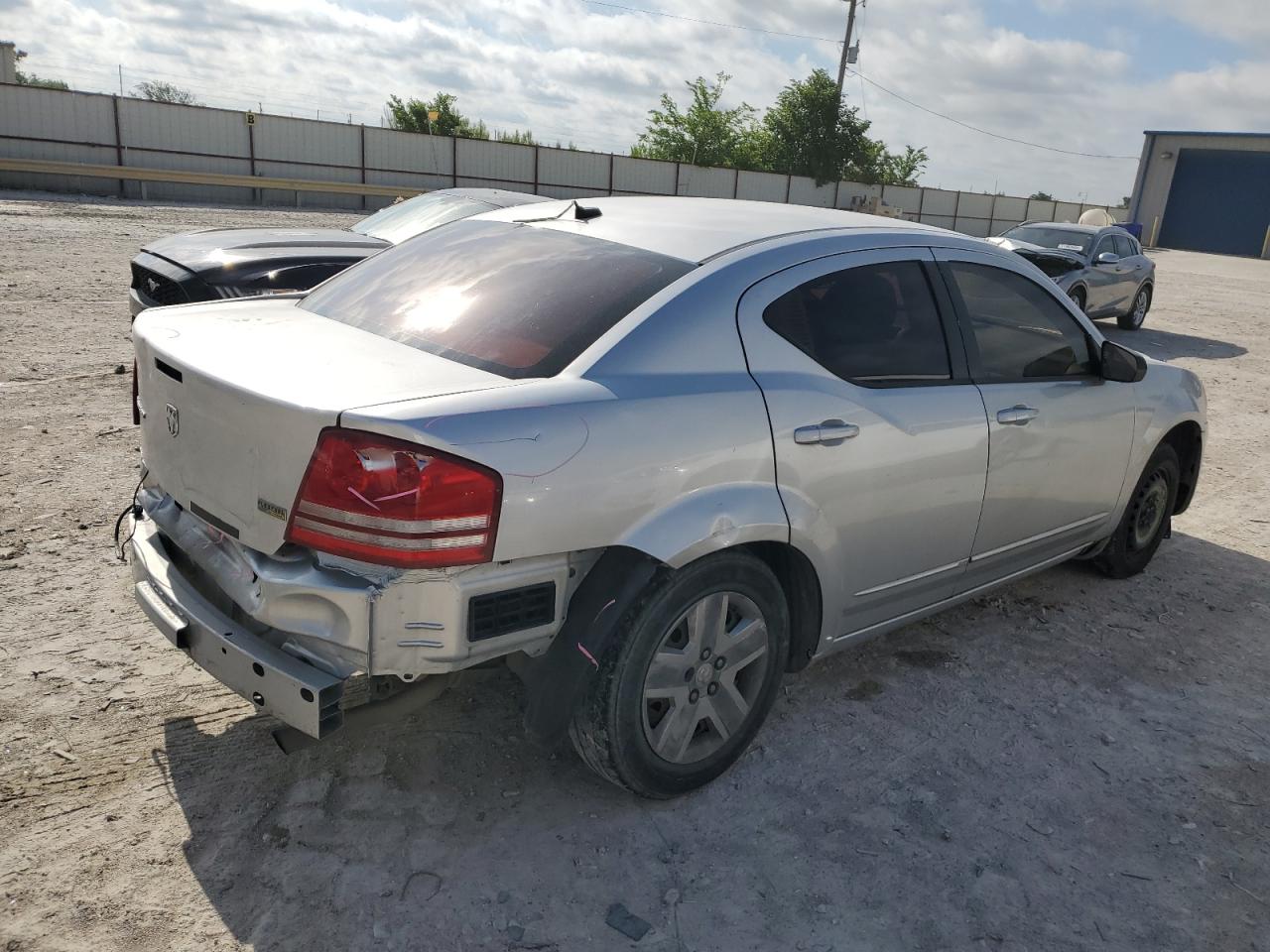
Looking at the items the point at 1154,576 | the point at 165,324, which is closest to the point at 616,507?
the point at 165,324

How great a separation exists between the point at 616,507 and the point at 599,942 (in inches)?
43.3

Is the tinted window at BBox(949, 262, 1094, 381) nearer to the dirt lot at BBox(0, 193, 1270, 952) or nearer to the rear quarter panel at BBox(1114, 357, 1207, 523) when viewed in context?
the rear quarter panel at BBox(1114, 357, 1207, 523)

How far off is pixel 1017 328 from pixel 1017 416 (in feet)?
1.53

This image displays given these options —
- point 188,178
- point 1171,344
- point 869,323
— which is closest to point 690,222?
point 869,323

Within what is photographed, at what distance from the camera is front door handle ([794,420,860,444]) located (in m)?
3.07

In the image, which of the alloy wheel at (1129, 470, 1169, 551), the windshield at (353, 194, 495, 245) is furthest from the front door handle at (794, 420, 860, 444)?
the windshield at (353, 194, 495, 245)

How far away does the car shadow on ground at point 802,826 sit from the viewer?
2.64 m

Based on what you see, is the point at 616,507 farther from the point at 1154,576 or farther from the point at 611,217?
the point at 1154,576

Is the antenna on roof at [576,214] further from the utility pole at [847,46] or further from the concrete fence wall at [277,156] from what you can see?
the utility pole at [847,46]

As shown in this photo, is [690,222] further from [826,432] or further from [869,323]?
[826,432]

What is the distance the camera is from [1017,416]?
12.6 ft

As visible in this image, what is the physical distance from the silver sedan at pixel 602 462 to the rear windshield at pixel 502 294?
0.01 meters

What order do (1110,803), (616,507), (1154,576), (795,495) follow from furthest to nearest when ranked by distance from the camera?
1. (1154,576)
2. (1110,803)
3. (795,495)
4. (616,507)

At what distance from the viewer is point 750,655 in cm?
314
